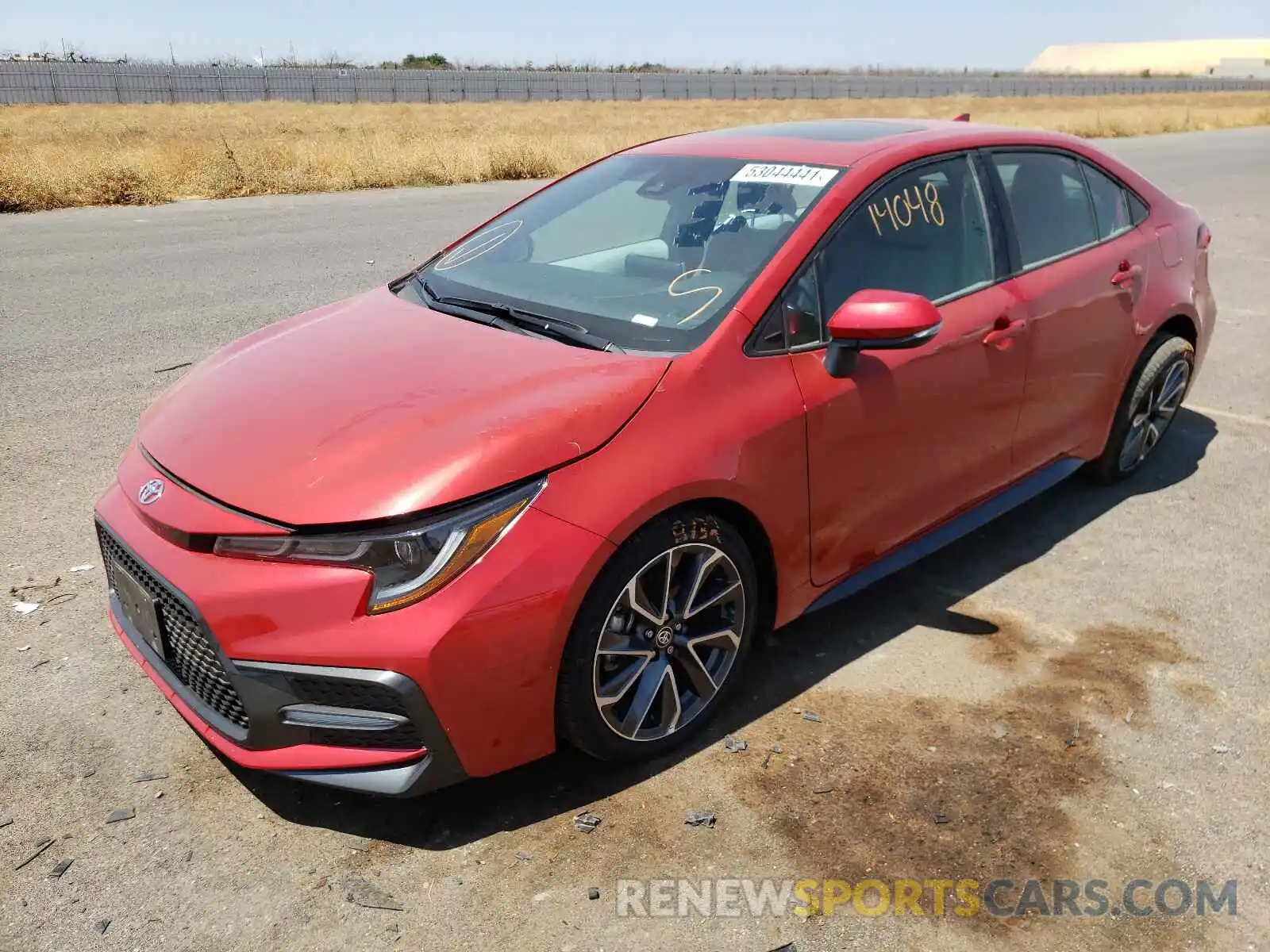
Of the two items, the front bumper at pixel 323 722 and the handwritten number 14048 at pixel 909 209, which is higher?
the handwritten number 14048 at pixel 909 209

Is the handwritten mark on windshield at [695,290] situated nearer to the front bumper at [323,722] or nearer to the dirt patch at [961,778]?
the dirt patch at [961,778]

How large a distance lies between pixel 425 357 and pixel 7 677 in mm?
1691

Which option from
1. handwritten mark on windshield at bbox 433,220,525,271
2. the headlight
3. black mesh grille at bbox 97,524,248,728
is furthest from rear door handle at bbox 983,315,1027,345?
black mesh grille at bbox 97,524,248,728

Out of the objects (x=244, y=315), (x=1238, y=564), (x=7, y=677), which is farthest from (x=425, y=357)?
(x=244, y=315)

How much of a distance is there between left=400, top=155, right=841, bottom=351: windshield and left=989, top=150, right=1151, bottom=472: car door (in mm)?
1044

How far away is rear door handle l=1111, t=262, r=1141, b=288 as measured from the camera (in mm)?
4430

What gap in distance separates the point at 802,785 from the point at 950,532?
52.2 inches

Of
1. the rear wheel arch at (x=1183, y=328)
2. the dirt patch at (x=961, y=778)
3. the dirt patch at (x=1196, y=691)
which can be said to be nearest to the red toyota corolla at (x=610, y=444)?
the dirt patch at (x=961, y=778)

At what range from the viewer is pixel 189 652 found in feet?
8.78

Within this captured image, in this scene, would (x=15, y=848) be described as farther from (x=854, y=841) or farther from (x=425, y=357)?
(x=854, y=841)

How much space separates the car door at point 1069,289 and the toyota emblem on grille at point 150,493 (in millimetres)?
2948

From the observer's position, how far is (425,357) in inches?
123

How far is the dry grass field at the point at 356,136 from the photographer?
46.1 ft

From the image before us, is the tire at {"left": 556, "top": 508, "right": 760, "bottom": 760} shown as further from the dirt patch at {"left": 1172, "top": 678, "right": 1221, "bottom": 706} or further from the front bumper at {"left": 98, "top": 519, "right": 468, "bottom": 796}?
the dirt patch at {"left": 1172, "top": 678, "right": 1221, "bottom": 706}
